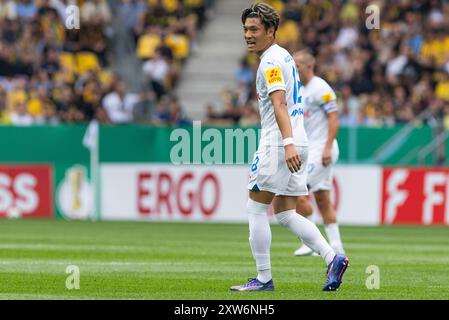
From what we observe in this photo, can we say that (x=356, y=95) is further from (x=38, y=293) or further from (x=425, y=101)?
(x=38, y=293)

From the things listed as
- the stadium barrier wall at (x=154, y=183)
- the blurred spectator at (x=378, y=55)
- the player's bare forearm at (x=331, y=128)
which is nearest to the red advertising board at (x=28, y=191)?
the stadium barrier wall at (x=154, y=183)

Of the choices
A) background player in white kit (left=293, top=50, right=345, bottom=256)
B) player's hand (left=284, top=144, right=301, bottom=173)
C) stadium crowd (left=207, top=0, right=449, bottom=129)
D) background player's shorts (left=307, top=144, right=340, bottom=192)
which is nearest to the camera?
player's hand (left=284, top=144, right=301, bottom=173)

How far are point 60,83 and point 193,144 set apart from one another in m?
7.27

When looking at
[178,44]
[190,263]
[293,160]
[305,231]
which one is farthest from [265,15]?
[178,44]

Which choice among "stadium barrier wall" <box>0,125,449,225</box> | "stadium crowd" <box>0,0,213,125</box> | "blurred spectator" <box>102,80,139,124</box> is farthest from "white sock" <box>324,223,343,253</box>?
"blurred spectator" <box>102,80,139,124</box>

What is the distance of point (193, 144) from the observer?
2166cm

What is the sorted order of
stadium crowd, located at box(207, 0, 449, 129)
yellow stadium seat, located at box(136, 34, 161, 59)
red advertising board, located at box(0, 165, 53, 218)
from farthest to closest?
1. yellow stadium seat, located at box(136, 34, 161, 59)
2. stadium crowd, located at box(207, 0, 449, 129)
3. red advertising board, located at box(0, 165, 53, 218)

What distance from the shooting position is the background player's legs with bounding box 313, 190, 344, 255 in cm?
1459

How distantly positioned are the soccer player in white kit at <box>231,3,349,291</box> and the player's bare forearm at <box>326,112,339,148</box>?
390cm

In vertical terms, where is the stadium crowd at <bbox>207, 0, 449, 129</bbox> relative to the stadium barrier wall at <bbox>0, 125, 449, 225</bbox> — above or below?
above

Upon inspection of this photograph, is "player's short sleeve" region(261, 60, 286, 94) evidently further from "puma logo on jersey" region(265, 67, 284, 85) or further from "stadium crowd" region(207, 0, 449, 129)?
"stadium crowd" region(207, 0, 449, 129)

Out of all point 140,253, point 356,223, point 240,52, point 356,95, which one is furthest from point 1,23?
point 140,253

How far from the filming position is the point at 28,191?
24.7 metres

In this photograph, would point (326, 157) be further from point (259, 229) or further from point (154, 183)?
point (154, 183)
